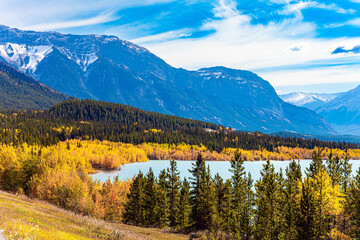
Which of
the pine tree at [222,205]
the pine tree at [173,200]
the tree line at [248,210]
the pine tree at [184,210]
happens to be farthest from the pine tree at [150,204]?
the pine tree at [222,205]

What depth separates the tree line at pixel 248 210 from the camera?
55.0 meters

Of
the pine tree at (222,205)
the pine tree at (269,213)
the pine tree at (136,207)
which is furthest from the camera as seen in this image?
the pine tree at (136,207)

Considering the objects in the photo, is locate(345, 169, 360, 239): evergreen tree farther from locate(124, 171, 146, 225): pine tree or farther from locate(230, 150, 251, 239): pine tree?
locate(124, 171, 146, 225): pine tree

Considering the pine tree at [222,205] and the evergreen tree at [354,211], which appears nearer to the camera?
the evergreen tree at [354,211]

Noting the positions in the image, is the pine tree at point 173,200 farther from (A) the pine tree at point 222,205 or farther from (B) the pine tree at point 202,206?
(A) the pine tree at point 222,205

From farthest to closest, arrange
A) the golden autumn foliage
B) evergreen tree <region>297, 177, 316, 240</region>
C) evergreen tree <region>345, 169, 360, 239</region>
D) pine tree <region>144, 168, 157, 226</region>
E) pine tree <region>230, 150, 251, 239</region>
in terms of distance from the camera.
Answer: the golden autumn foliage < pine tree <region>144, 168, 157, 226</region> < pine tree <region>230, 150, 251, 239</region> < evergreen tree <region>345, 169, 360, 239</region> < evergreen tree <region>297, 177, 316, 240</region>

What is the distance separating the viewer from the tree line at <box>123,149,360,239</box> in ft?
181

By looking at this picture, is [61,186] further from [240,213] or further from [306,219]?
[306,219]

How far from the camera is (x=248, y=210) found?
69.4 meters

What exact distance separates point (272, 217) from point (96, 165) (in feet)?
456

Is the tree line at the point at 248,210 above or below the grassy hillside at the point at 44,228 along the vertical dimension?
below

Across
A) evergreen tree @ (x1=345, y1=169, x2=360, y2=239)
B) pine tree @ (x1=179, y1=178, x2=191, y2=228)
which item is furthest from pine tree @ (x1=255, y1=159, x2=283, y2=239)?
pine tree @ (x1=179, y1=178, x2=191, y2=228)

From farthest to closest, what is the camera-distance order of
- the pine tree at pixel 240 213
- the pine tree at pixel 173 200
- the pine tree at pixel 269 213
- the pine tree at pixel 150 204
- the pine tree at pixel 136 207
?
the pine tree at pixel 150 204
the pine tree at pixel 136 207
the pine tree at pixel 173 200
the pine tree at pixel 240 213
the pine tree at pixel 269 213

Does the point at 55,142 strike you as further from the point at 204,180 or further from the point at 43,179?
the point at 204,180
